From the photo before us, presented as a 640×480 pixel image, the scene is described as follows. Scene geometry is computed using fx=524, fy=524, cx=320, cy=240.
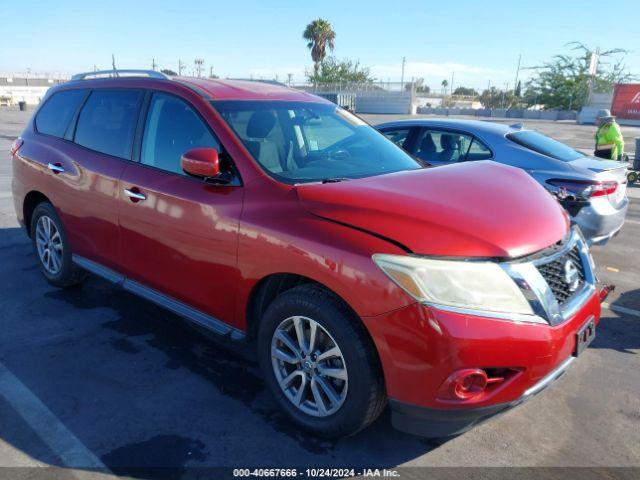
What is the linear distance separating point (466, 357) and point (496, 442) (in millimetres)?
→ 905

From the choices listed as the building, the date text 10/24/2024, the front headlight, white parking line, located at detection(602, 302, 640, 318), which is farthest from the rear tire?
the building

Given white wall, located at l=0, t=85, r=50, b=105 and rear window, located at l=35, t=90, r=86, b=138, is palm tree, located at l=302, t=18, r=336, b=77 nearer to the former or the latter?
white wall, located at l=0, t=85, r=50, b=105

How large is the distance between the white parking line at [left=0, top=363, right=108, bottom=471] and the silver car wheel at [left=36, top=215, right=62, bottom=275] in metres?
1.50

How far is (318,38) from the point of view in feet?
220

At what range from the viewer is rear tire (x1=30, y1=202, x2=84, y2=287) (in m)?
4.60

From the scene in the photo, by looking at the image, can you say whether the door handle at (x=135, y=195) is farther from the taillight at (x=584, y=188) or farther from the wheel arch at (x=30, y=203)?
the taillight at (x=584, y=188)

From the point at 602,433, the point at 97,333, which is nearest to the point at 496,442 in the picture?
the point at 602,433

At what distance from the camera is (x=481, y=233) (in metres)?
2.49

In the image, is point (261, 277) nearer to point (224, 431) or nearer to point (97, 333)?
point (224, 431)

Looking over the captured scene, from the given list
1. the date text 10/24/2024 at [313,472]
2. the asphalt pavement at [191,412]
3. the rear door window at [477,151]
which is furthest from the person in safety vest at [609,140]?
the date text 10/24/2024 at [313,472]

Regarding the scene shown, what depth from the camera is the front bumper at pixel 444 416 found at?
2.35 meters

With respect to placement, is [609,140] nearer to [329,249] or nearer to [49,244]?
[329,249]

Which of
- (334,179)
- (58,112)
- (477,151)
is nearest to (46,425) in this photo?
(334,179)

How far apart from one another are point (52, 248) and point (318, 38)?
67462mm
